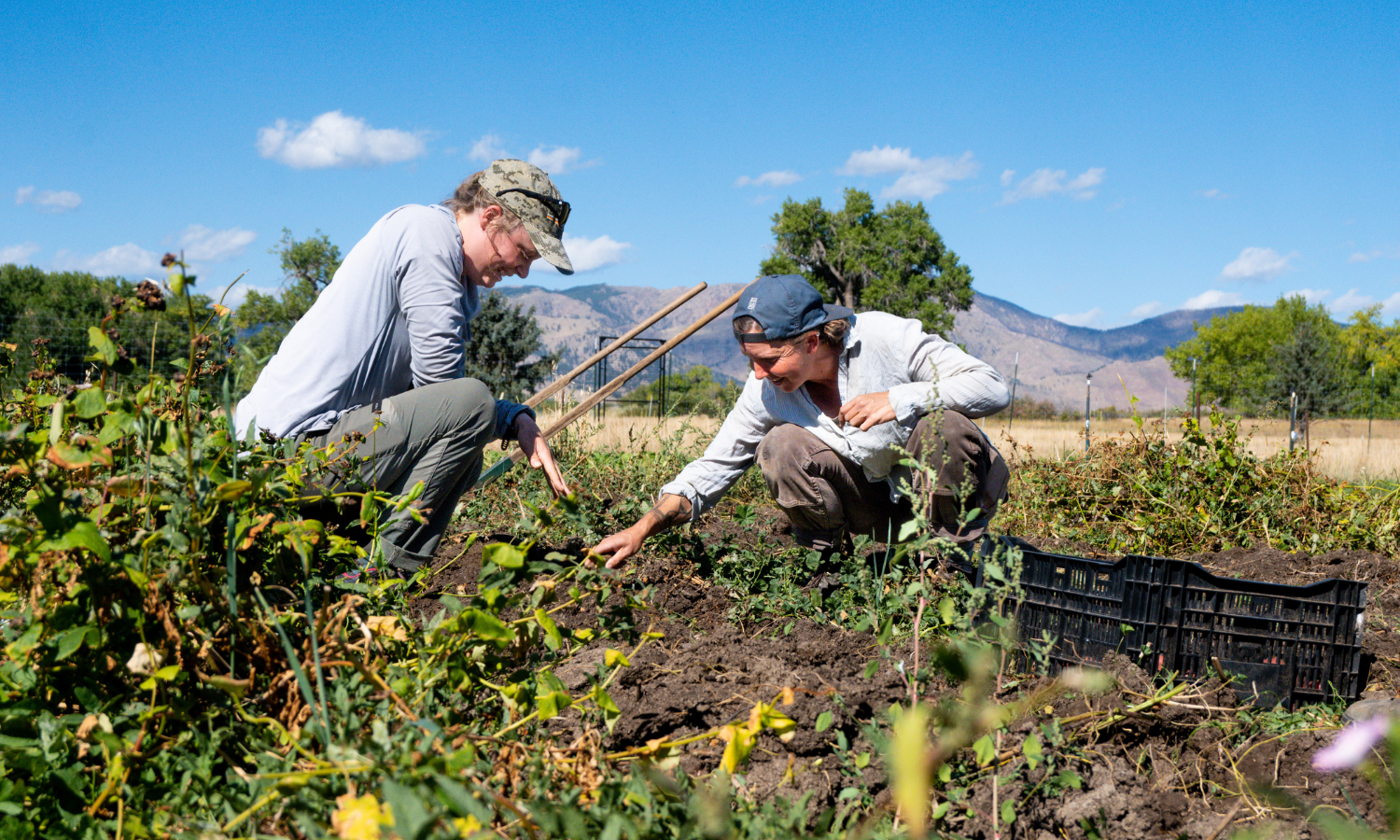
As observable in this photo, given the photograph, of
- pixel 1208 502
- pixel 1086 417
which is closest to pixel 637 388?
pixel 1086 417

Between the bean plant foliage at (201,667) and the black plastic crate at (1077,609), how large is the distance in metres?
1.34

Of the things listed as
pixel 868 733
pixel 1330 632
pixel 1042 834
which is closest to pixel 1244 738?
pixel 1330 632

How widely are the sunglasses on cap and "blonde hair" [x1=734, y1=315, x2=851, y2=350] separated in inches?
29.1

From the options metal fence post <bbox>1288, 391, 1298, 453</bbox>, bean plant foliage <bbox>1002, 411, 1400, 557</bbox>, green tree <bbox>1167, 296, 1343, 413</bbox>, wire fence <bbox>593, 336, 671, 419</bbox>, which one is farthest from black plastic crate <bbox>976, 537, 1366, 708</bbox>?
green tree <bbox>1167, 296, 1343, 413</bbox>

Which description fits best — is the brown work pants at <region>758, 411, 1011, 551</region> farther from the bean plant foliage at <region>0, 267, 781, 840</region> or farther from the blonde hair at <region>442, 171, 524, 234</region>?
the bean plant foliage at <region>0, 267, 781, 840</region>

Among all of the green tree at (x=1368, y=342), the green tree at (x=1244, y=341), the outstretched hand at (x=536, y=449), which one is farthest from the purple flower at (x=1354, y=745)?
the green tree at (x=1368, y=342)

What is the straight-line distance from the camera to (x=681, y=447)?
5.71 meters

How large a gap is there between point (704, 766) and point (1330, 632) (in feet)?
5.34

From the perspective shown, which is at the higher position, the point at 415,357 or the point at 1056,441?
the point at 415,357

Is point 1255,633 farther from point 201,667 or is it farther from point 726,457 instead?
point 201,667

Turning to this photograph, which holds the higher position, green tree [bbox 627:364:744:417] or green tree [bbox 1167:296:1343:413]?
green tree [bbox 1167:296:1343:413]

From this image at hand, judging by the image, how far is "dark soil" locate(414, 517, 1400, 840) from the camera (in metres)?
1.56

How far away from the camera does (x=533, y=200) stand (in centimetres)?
304

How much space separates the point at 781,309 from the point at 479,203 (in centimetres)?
109
